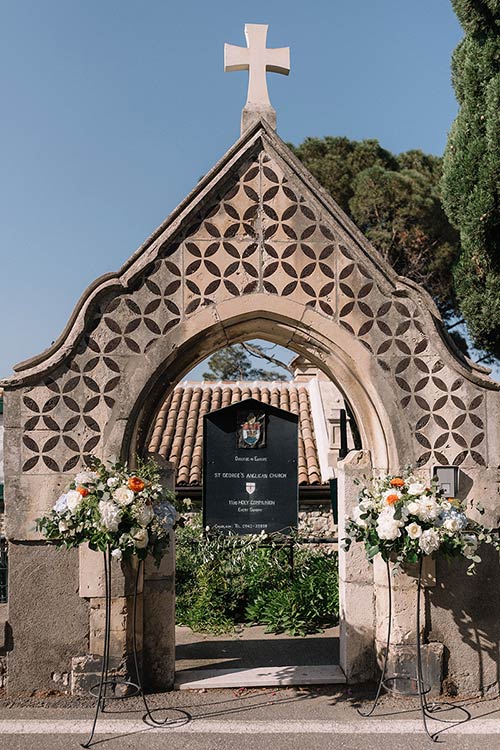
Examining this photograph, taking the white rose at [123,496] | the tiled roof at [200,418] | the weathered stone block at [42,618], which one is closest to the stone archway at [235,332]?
the weathered stone block at [42,618]

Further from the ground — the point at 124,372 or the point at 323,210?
the point at 323,210

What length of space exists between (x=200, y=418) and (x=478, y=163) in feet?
21.3

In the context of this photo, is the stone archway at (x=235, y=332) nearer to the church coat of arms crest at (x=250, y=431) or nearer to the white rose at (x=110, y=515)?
the white rose at (x=110, y=515)

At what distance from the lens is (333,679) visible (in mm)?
5621

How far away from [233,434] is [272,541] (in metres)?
1.60

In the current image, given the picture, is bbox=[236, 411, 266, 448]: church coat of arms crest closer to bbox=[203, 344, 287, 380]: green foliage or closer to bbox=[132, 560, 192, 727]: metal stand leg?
bbox=[132, 560, 192, 727]: metal stand leg

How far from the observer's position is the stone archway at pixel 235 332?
5.37 m

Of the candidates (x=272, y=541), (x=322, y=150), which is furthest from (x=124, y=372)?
(x=322, y=150)

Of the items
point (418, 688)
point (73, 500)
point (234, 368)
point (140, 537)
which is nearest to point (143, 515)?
point (140, 537)

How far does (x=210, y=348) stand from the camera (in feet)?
19.3

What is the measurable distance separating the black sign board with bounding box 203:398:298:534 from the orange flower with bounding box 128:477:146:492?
317 centimetres

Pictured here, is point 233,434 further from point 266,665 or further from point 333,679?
point 333,679

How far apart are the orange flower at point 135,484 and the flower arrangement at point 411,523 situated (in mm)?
1524

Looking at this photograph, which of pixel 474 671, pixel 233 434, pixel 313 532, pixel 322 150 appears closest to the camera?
pixel 474 671
